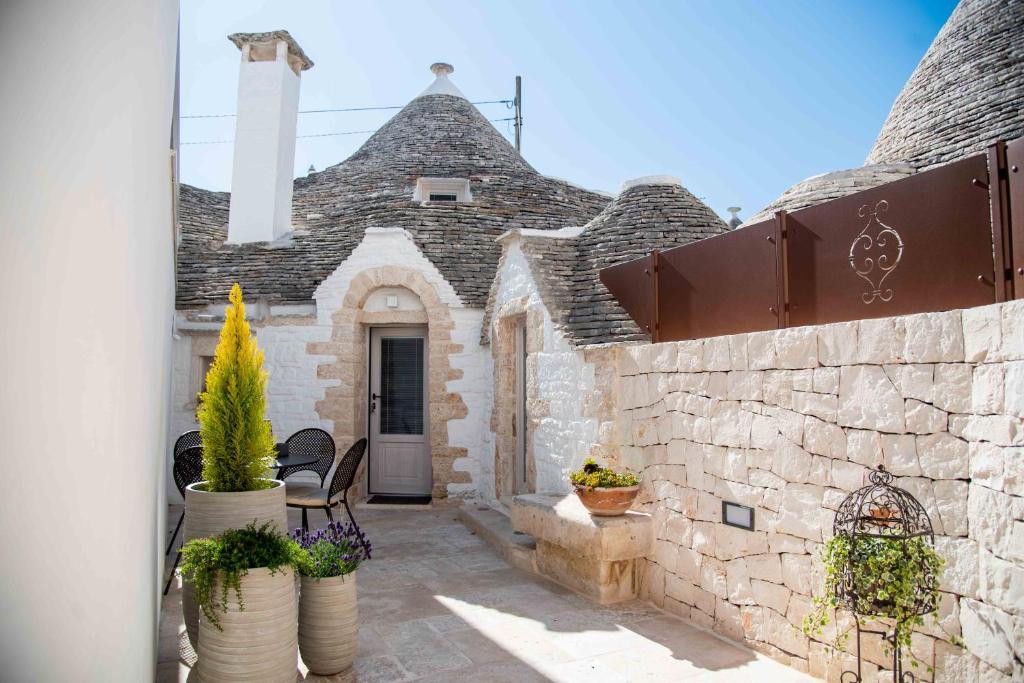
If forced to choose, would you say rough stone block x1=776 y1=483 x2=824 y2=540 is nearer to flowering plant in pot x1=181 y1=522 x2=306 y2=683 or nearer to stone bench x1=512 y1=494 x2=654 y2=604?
stone bench x1=512 y1=494 x2=654 y2=604

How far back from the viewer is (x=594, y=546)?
4965 mm

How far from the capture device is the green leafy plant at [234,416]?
12.0 ft

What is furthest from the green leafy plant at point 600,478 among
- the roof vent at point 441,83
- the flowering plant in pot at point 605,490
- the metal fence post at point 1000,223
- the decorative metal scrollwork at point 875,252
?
the roof vent at point 441,83

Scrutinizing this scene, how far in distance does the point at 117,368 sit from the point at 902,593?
3219mm

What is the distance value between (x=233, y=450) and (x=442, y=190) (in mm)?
9137

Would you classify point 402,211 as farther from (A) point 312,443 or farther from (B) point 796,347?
(B) point 796,347

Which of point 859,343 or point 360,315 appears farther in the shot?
point 360,315

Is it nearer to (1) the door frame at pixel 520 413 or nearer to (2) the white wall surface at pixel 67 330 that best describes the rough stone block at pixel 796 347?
(2) the white wall surface at pixel 67 330

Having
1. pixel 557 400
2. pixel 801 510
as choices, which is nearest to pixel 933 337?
pixel 801 510

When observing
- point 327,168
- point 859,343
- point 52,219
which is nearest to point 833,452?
point 859,343

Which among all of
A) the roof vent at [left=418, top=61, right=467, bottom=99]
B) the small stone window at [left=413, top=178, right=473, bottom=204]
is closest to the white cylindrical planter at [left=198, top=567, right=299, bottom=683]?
the small stone window at [left=413, top=178, right=473, bottom=204]

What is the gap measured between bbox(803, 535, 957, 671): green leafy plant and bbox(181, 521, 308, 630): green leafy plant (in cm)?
271

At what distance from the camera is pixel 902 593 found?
2.87 m

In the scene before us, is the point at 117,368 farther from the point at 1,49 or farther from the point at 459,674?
the point at 459,674
